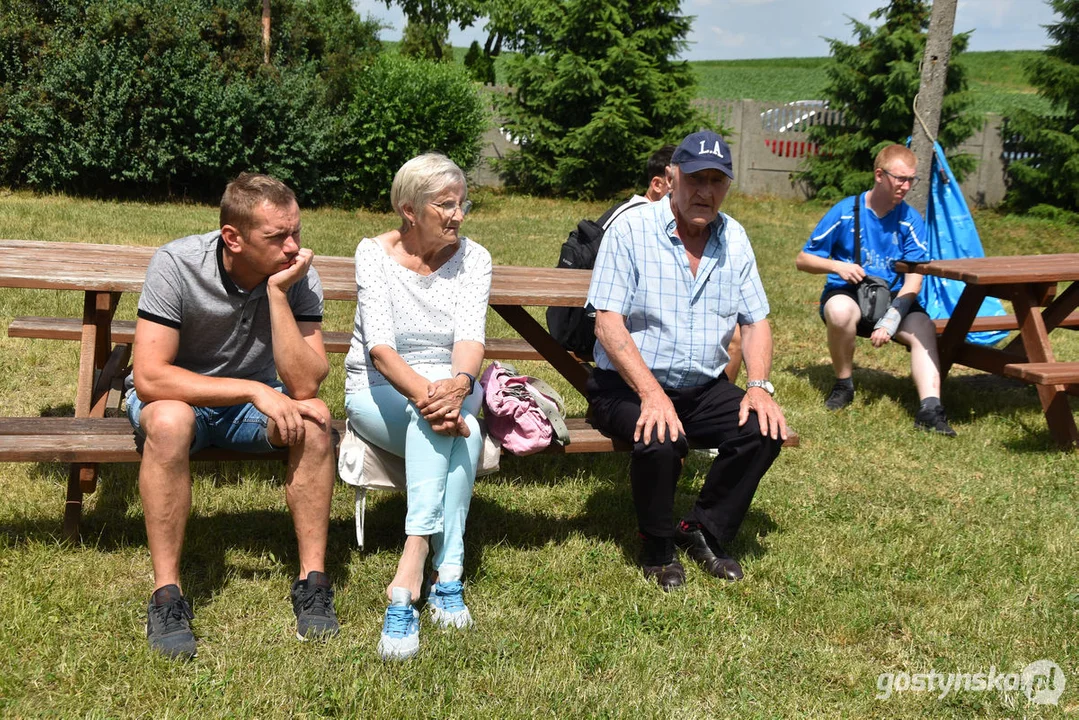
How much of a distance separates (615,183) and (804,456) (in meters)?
13.7

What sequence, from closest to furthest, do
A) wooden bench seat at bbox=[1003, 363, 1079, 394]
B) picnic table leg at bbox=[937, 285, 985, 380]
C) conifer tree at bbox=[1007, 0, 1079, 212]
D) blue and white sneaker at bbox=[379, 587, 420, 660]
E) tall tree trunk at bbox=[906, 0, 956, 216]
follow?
blue and white sneaker at bbox=[379, 587, 420, 660] → wooden bench seat at bbox=[1003, 363, 1079, 394] → picnic table leg at bbox=[937, 285, 985, 380] → tall tree trunk at bbox=[906, 0, 956, 216] → conifer tree at bbox=[1007, 0, 1079, 212]

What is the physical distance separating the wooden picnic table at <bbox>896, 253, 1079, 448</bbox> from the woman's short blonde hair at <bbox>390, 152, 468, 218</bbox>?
127 inches

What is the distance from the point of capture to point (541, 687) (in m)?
3.02

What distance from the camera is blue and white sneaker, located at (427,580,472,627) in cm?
332

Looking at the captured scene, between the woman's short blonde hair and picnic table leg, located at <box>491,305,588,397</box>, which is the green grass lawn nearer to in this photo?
picnic table leg, located at <box>491,305,588,397</box>

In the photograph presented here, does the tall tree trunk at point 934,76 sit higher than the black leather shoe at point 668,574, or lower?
higher

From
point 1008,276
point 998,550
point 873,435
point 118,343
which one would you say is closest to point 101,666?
point 118,343

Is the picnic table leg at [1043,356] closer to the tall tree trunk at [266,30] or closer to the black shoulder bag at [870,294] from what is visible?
the black shoulder bag at [870,294]

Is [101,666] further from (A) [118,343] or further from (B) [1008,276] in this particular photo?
(B) [1008,276]

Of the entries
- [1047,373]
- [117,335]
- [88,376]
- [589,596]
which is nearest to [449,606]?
[589,596]

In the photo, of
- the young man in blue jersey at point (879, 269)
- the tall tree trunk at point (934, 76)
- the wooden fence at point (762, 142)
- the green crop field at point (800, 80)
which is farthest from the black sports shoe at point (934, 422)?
the green crop field at point (800, 80)

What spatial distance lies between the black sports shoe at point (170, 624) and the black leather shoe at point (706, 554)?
71.6 inches

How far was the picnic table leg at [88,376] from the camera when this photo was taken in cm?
378

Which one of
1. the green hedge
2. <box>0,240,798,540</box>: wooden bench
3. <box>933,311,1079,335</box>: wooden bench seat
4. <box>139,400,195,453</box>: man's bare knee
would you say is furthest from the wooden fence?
<box>139,400,195,453</box>: man's bare knee
